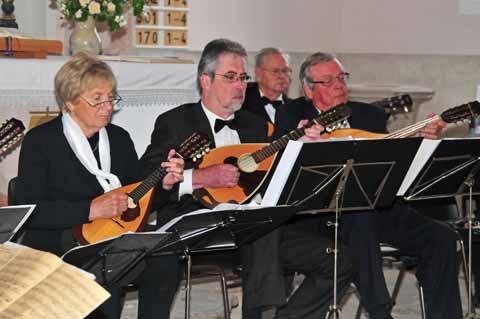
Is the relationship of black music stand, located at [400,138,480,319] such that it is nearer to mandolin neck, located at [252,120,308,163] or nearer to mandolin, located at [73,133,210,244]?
mandolin neck, located at [252,120,308,163]

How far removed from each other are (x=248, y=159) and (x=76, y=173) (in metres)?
0.78

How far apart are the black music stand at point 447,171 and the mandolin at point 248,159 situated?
415mm

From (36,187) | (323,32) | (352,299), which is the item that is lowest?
(352,299)

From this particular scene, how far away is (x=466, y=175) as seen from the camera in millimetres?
4375

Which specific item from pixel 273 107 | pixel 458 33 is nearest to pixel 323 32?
pixel 458 33

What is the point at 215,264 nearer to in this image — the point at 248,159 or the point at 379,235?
the point at 248,159

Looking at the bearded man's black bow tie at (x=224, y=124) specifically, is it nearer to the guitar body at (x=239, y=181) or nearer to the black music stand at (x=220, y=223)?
the guitar body at (x=239, y=181)

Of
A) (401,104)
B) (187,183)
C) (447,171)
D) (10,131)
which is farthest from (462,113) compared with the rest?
(10,131)

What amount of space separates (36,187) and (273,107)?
248cm

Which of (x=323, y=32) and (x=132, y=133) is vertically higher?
(x=323, y=32)

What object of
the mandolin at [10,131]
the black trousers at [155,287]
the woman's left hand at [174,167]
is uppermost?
the mandolin at [10,131]

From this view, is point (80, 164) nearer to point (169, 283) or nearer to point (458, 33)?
point (169, 283)

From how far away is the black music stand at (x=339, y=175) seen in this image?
3.80 meters

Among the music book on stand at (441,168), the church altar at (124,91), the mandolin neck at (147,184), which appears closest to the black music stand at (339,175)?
the music book on stand at (441,168)
